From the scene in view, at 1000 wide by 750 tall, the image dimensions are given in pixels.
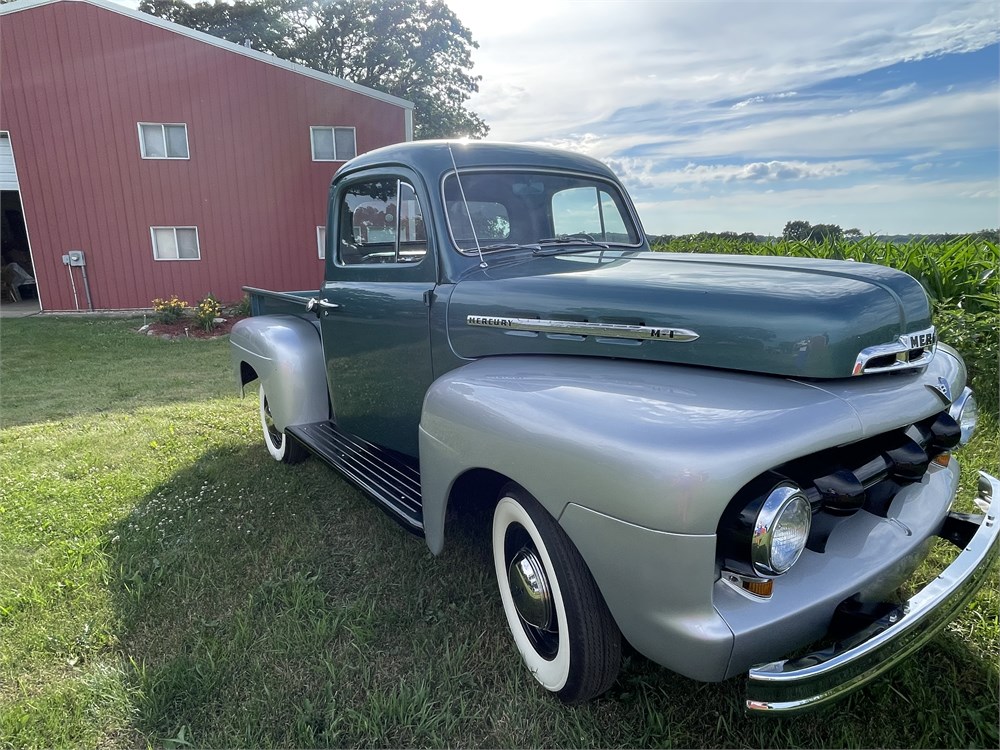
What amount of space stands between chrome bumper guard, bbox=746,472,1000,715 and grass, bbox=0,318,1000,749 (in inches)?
18.5

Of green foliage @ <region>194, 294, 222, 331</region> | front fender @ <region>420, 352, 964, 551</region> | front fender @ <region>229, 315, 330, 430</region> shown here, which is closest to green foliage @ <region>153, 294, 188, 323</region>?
green foliage @ <region>194, 294, 222, 331</region>

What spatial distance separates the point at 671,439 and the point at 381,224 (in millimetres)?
2132

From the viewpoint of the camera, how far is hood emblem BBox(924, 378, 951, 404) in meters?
2.04

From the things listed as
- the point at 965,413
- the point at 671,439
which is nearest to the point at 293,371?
the point at 671,439

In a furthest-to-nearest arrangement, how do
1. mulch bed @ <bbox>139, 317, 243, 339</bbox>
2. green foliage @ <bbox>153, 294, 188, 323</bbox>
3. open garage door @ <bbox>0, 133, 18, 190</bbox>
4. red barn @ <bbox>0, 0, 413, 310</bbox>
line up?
open garage door @ <bbox>0, 133, 18, 190</bbox>
red barn @ <bbox>0, 0, 413, 310</bbox>
green foliage @ <bbox>153, 294, 188, 323</bbox>
mulch bed @ <bbox>139, 317, 243, 339</bbox>

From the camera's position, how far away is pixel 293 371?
3727 mm

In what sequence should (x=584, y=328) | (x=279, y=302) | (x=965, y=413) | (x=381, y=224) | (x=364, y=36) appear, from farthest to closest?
(x=364, y=36) < (x=279, y=302) < (x=381, y=224) < (x=965, y=413) < (x=584, y=328)

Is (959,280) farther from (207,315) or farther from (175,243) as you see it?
(175,243)

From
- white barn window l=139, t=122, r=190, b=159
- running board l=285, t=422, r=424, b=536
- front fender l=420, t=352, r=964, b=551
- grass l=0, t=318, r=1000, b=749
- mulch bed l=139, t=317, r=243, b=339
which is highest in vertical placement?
white barn window l=139, t=122, r=190, b=159

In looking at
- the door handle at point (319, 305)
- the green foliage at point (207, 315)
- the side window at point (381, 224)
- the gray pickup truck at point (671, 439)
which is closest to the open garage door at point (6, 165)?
the green foliage at point (207, 315)

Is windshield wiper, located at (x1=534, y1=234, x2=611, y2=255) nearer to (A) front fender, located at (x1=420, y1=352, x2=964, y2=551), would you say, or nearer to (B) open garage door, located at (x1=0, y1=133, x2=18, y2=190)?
(A) front fender, located at (x1=420, y1=352, x2=964, y2=551)

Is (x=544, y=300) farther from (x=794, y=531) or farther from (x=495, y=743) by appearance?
(x=495, y=743)

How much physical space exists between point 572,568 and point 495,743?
0.66 metres

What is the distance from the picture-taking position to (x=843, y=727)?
1929 mm
